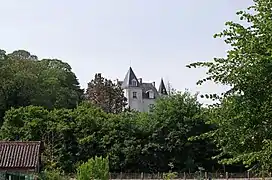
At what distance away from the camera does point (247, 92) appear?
34.9 feet

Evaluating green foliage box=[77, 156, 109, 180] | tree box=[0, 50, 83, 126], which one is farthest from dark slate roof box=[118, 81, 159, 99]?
green foliage box=[77, 156, 109, 180]

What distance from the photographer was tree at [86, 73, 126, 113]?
209ft

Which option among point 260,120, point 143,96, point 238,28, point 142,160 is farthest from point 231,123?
point 143,96

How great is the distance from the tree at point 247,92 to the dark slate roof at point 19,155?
15342mm

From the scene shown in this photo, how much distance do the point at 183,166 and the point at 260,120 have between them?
95.1ft

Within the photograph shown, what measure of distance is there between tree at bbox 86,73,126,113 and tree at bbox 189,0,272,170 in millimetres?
52217

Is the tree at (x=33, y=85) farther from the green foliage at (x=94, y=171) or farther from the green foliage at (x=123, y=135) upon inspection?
the green foliage at (x=94, y=171)

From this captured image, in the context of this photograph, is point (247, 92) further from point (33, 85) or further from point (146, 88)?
point (146, 88)

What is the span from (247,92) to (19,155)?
17.4 m

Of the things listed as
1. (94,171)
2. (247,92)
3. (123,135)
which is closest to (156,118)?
(123,135)

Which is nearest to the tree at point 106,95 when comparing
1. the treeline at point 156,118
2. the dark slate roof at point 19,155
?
the treeline at point 156,118

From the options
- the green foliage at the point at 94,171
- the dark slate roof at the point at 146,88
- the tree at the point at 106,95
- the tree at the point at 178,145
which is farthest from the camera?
the dark slate roof at the point at 146,88

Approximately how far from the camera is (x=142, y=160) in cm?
3853

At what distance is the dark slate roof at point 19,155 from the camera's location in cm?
2491
